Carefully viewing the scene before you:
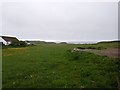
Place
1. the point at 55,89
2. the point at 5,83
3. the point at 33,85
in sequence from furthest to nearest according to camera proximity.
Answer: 1. the point at 5,83
2. the point at 33,85
3. the point at 55,89

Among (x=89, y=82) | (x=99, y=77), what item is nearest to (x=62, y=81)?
(x=89, y=82)

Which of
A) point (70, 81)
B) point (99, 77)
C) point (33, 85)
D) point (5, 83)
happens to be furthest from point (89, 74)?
point (5, 83)

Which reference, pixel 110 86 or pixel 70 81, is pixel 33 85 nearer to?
pixel 70 81

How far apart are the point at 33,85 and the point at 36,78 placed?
5.40ft

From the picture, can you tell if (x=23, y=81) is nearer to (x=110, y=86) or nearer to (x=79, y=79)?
(x=79, y=79)

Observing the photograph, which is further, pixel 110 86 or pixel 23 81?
pixel 23 81

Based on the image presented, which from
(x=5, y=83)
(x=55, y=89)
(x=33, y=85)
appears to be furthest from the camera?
(x=5, y=83)

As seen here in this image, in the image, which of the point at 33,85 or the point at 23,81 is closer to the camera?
the point at 33,85

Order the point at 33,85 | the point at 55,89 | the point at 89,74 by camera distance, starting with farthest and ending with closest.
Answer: the point at 89,74 < the point at 33,85 < the point at 55,89

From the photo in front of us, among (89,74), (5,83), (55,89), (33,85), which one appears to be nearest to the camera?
(55,89)

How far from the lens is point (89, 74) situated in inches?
591

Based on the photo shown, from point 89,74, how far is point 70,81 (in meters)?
2.35

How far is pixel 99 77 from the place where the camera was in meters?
14.1

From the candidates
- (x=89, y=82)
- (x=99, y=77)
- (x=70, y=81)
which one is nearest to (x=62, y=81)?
(x=70, y=81)
